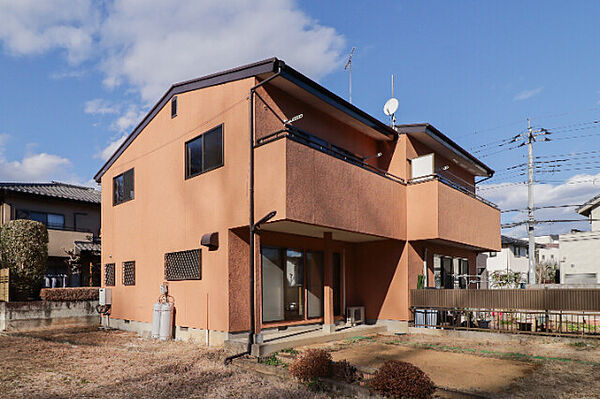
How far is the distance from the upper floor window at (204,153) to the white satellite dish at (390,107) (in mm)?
7037

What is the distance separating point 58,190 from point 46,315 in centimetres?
1149

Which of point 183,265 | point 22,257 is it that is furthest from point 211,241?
point 22,257

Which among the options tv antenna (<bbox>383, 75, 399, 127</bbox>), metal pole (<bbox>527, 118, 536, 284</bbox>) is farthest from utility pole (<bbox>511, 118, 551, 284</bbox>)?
tv antenna (<bbox>383, 75, 399, 127</bbox>)

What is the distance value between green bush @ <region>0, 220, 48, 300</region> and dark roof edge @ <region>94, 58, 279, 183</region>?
438 cm

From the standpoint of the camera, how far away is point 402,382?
18.8ft

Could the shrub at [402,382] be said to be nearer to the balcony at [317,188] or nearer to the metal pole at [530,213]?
the balcony at [317,188]

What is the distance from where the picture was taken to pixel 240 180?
10422 mm

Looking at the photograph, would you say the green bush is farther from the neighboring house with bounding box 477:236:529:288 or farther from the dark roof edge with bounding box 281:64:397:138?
the neighboring house with bounding box 477:236:529:288

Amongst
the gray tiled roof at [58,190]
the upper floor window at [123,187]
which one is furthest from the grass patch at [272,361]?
the gray tiled roof at [58,190]

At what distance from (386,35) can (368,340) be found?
7.94 m

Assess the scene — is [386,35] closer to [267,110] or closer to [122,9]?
[267,110]

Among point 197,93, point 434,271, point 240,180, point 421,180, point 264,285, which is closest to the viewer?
point 240,180

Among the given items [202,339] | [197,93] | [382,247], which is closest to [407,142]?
[382,247]

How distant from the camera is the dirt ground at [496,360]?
669cm
